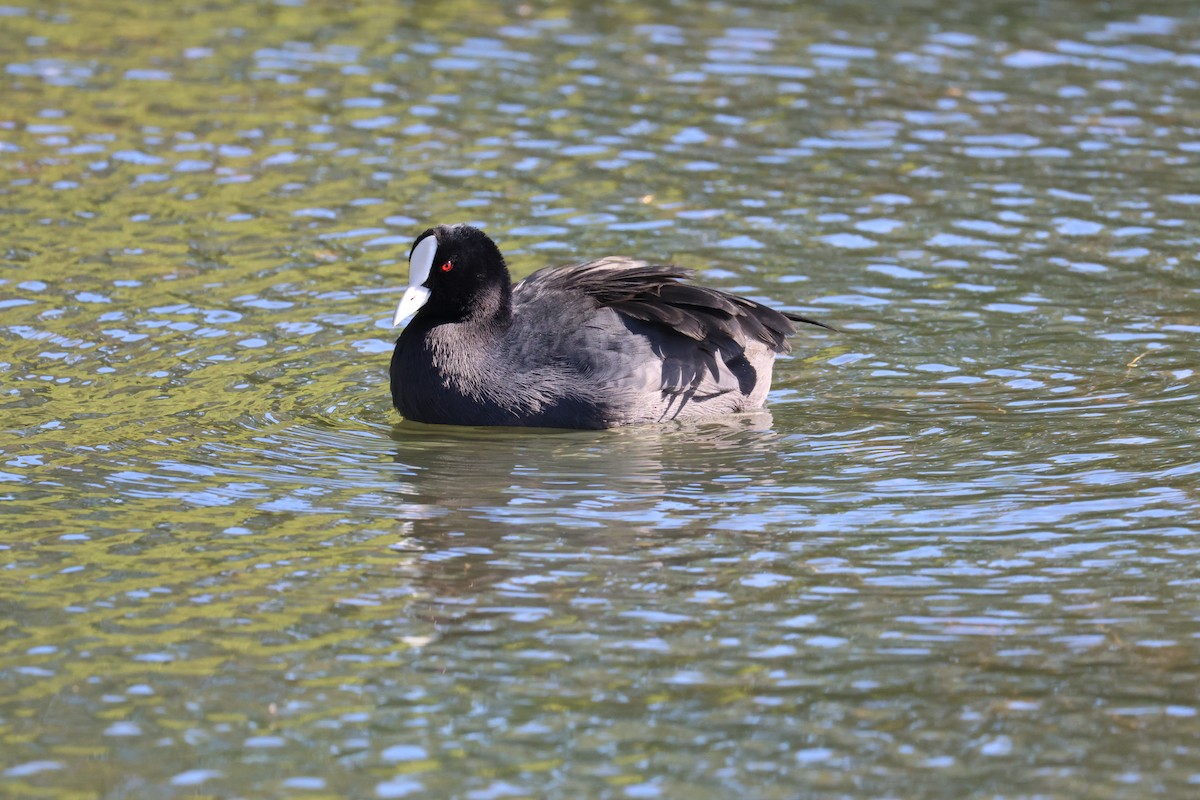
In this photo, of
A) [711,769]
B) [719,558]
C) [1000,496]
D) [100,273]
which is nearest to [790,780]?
[711,769]

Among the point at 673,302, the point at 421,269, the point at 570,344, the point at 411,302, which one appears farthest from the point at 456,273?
the point at 673,302

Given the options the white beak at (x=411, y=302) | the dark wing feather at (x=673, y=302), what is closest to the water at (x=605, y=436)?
the dark wing feather at (x=673, y=302)

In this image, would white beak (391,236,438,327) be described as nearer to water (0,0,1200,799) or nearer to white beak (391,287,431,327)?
white beak (391,287,431,327)

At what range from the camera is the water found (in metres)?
5.97

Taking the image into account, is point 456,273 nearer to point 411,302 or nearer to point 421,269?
point 421,269

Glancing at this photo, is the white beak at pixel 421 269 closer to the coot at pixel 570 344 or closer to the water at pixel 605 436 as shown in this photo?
the coot at pixel 570 344

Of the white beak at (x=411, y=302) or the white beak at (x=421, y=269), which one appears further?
the white beak at (x=421, y=269)

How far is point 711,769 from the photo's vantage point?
5.69m

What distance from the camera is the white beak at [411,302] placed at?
9273 mm

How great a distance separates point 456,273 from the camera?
31.5ft

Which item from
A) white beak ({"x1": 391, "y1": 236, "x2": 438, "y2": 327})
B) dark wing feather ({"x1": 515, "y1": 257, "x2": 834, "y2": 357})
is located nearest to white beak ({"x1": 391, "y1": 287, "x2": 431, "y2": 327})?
white beak ({"x1": 391, "y1": 236, "x2": 438, "y2": 327})

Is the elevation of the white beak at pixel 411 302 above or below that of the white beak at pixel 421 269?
below

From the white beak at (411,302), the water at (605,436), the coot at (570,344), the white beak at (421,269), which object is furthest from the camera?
the white beak at (421,269)

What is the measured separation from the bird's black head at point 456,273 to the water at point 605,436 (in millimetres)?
695
